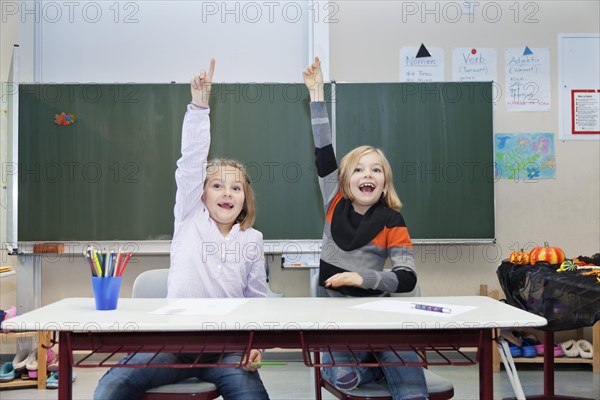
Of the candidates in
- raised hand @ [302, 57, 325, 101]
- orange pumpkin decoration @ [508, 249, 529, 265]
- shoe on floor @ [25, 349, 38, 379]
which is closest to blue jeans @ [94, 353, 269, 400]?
raised hand @ [302, 57, 325, 101]

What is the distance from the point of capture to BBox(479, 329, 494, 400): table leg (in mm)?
1615

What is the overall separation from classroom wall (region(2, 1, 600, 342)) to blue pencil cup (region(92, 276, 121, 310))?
2371 mm

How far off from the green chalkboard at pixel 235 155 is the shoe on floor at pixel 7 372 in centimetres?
76

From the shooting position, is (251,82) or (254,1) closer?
(251,82)

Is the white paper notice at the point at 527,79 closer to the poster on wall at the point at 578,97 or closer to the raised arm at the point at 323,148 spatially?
the poster on wall at the point at 578,97

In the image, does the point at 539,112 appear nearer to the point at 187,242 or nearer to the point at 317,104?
the point at 317,104

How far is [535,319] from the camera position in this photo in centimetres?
157

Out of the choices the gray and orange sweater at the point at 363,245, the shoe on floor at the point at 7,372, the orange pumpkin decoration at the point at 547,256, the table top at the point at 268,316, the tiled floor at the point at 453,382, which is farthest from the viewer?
the shoe on floor at the point at 7,372

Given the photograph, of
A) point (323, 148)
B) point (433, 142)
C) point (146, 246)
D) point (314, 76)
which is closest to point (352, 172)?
point (323, 148)

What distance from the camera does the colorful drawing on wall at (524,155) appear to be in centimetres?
409

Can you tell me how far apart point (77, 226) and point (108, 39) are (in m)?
1.24

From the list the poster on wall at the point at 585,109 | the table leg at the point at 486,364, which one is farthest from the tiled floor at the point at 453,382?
the table leg at the point at 486,364

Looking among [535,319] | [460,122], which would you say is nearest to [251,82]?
[460,122]

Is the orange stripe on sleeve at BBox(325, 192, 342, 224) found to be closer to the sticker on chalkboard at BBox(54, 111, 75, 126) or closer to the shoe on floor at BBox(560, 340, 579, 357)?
the sticker on chalkboard at BBox(54, 111, 75, 126)
